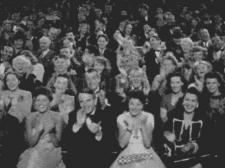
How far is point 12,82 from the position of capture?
6.25 m

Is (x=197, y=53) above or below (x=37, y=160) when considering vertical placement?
above

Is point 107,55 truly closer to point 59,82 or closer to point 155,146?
point 59,82

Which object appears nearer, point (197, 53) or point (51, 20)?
point (197, 53)

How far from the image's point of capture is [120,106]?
21.2ft

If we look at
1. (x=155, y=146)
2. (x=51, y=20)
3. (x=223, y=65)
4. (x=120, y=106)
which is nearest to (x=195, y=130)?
(x=155, y=146)

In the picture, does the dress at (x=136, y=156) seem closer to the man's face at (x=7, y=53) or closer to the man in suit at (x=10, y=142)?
the man in suit at (x=10, y=142)

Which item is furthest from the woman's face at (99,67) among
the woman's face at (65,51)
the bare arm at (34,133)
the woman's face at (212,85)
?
the bare arm at (34,133)

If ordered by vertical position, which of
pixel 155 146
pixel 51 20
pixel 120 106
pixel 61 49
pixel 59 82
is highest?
pixel 51 20

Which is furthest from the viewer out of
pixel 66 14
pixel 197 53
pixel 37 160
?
pixel 66 14

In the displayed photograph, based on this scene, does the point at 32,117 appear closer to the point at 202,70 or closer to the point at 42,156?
the point at 42,156

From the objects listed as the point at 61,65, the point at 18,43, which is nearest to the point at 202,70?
the point at 61,65

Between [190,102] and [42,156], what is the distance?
184 cm

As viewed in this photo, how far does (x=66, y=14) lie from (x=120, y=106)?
21.7 feet

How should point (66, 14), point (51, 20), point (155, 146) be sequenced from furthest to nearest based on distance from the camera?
point (66, 14)
point (51, 20)
point (155, 146)
